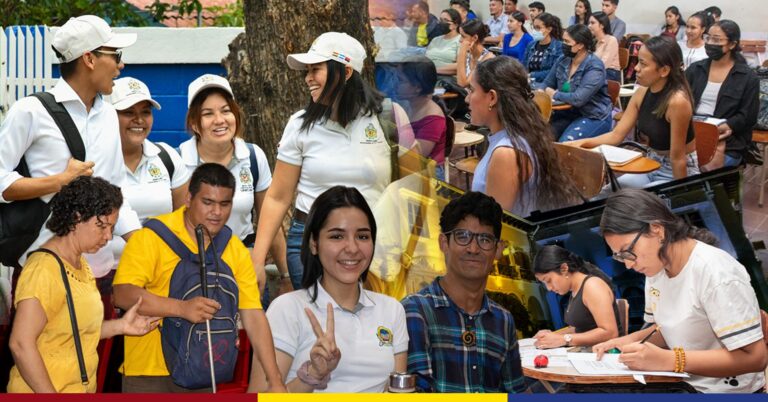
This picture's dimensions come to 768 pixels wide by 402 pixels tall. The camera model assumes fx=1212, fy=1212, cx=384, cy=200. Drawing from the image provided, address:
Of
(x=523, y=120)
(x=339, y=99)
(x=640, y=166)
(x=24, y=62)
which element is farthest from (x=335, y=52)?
(x=24, y=62)

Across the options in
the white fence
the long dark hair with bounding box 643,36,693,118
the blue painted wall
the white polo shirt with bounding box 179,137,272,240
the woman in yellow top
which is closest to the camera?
the woman in yellow top

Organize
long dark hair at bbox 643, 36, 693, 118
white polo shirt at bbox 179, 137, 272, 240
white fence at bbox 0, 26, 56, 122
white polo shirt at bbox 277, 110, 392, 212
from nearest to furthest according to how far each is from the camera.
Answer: long dark hair at bbox 643, 36, 693, 118 → white polo shirt at bbox 277, 110, 392, 212 → white polo shirt at bbox 179, 137, 272, 240 → white fence at bbox 0, 26, 56, 122

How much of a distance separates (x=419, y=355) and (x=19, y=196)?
3.71ft

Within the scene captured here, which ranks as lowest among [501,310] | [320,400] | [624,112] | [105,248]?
[320,400]

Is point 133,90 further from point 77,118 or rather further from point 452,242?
point 452,242

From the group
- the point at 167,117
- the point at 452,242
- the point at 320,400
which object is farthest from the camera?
the point at 167,117

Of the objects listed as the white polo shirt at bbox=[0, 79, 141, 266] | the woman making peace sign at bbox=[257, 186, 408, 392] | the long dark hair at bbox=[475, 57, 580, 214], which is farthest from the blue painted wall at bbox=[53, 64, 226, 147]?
the long dark hair at bbox=[475, 57, 580, 214]

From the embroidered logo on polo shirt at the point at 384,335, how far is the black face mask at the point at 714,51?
110 centimetres

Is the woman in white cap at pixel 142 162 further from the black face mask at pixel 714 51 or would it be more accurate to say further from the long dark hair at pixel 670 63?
the black face mask at pixel 714 51

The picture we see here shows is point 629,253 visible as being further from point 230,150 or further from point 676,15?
point 230,150

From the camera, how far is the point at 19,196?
315 centimetres

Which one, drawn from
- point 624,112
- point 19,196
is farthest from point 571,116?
point 19,196

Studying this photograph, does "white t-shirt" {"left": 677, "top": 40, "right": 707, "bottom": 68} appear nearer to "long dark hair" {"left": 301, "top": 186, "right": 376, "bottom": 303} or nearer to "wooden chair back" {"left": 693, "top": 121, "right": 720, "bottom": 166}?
"wooden chair back" {"left": 693, "top": 121, "right": 720, "bottom": 166}

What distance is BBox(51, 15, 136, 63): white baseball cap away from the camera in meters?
3.12
